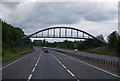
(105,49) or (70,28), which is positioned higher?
(70,28)

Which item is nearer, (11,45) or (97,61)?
(97,61)

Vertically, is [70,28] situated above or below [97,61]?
above

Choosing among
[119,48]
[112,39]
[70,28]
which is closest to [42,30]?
[70,28]

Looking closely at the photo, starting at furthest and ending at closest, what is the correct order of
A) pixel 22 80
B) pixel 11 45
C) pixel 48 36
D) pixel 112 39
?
1. pixel 48 36
2. pixel 112 39
3. pixel 11 45
4. pixel 22 80

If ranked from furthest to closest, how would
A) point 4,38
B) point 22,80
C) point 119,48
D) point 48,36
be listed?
point 48,36, point 4,38, point 119,48, point 22,80

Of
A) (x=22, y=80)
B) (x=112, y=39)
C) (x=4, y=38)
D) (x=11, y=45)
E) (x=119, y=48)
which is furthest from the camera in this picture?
(x=112, y=39)

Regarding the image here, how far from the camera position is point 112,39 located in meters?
88.6

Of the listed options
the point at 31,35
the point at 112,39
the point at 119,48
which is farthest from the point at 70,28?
the point at 119,48

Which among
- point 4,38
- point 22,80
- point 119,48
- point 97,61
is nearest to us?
point 22,80

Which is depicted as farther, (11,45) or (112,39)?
(112,39)

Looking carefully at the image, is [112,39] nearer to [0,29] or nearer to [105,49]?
[105,49]

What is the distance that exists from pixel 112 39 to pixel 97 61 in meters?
59.2

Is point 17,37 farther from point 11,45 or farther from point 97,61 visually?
point 97,61

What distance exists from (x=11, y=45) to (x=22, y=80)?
65.0 m
